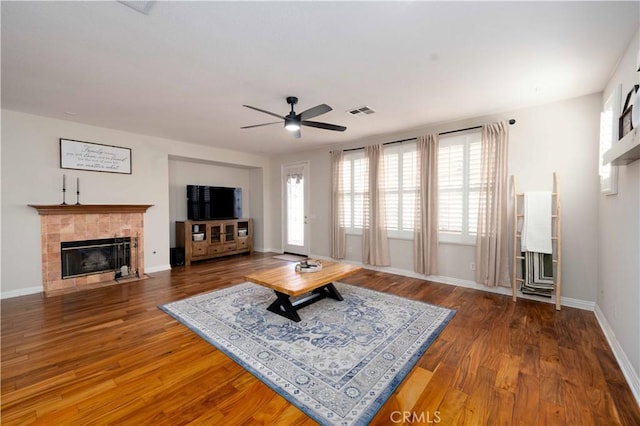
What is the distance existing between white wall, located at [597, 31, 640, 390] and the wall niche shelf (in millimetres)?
111

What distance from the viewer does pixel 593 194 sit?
10.5ft

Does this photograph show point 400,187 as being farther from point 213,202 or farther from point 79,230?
point 79,230

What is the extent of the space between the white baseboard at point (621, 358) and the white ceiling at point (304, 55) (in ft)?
8.20

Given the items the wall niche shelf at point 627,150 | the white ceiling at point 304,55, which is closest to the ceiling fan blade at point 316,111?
the white ceiling at point 304,55

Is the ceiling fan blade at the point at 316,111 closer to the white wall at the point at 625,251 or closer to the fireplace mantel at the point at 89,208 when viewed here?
the white wall at the point at 625,251

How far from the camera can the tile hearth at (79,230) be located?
13.1 feet

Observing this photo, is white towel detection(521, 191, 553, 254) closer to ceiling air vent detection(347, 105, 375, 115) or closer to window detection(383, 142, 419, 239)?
window detection(383, 142, 419, 239)

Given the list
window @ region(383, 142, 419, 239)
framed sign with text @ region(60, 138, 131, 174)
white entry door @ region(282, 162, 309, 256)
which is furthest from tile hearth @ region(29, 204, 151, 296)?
window @ region(383, 142, 419, 239)

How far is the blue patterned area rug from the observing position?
1.80m

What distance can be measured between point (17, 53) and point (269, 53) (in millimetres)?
2169

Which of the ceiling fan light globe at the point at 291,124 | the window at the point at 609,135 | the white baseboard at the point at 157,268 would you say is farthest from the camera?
the white baseboard at the point at 157,268

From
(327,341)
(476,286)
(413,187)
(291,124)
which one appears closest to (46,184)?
(291,124)

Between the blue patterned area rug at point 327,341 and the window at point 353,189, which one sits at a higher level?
the window at point 353,189

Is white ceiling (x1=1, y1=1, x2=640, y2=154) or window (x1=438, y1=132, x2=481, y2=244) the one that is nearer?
white ceiling (x1=1, y1=1, x2=640, y2=154)
